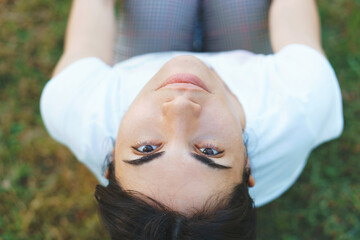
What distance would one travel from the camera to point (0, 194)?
2.09 metres

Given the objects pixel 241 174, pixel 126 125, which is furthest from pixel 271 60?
pixel 126 125

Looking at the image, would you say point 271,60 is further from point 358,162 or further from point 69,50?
point 358,162

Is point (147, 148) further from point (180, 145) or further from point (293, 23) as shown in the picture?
point (293, 23)

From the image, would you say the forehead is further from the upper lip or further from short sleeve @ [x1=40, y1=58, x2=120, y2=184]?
short sleeve @ [x1=40, y1=58, x2=120, y2=184]

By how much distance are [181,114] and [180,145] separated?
0.33ft

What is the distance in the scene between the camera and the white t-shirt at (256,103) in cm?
128

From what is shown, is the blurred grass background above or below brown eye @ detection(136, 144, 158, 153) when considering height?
below

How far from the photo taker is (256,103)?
4.36 feet

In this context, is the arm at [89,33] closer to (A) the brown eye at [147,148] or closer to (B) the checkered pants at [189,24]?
(B) the checkered pants at [189,24]

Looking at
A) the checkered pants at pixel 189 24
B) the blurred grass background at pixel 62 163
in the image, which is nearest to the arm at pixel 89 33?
the checkered pants at pixel 189 24

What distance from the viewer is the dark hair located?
0.98 m

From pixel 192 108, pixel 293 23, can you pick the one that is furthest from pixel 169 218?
pixel 293 23

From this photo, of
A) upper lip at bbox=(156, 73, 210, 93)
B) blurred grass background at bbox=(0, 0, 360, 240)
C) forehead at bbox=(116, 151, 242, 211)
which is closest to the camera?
forehead at bbox=(116, 151, 242, 211)

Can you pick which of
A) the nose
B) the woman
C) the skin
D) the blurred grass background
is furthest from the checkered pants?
the blurred grass background
